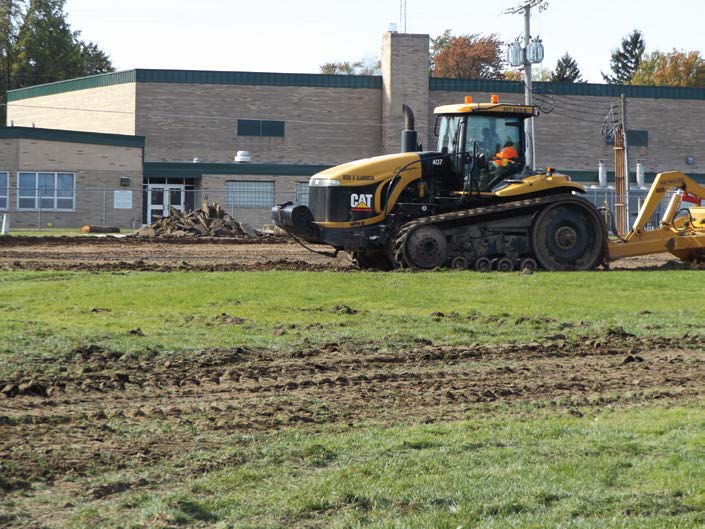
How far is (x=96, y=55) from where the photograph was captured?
280ft

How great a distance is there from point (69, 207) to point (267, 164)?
34.8 feet

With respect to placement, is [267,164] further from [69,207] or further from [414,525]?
[414,525]

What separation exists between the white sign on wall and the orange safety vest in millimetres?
32778

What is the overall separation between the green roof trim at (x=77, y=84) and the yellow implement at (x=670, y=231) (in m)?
40.0

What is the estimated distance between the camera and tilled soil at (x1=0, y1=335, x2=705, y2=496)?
26.3 ft

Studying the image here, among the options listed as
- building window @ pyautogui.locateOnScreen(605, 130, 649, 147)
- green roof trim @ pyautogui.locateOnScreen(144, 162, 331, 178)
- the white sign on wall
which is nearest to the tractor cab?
the white sign on wall

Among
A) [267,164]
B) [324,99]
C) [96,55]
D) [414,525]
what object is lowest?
[414,525]

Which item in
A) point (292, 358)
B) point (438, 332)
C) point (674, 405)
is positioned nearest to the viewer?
point (674, 405)

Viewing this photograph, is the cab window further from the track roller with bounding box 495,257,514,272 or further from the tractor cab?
the track roller with bounding box 495,257,514,272

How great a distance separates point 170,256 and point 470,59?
6905 cm

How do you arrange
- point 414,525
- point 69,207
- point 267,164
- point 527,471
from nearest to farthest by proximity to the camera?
1. point 414,525
2. point 527,471
3. point 69,207
4. point 267,164

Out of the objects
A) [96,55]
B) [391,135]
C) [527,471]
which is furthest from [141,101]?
[527,471]

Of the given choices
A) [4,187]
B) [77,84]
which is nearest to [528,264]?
[4,187]

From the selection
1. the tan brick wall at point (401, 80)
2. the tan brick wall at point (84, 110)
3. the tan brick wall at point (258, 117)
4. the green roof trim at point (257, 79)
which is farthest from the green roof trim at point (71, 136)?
the tan brick wall at point (401, 80)
